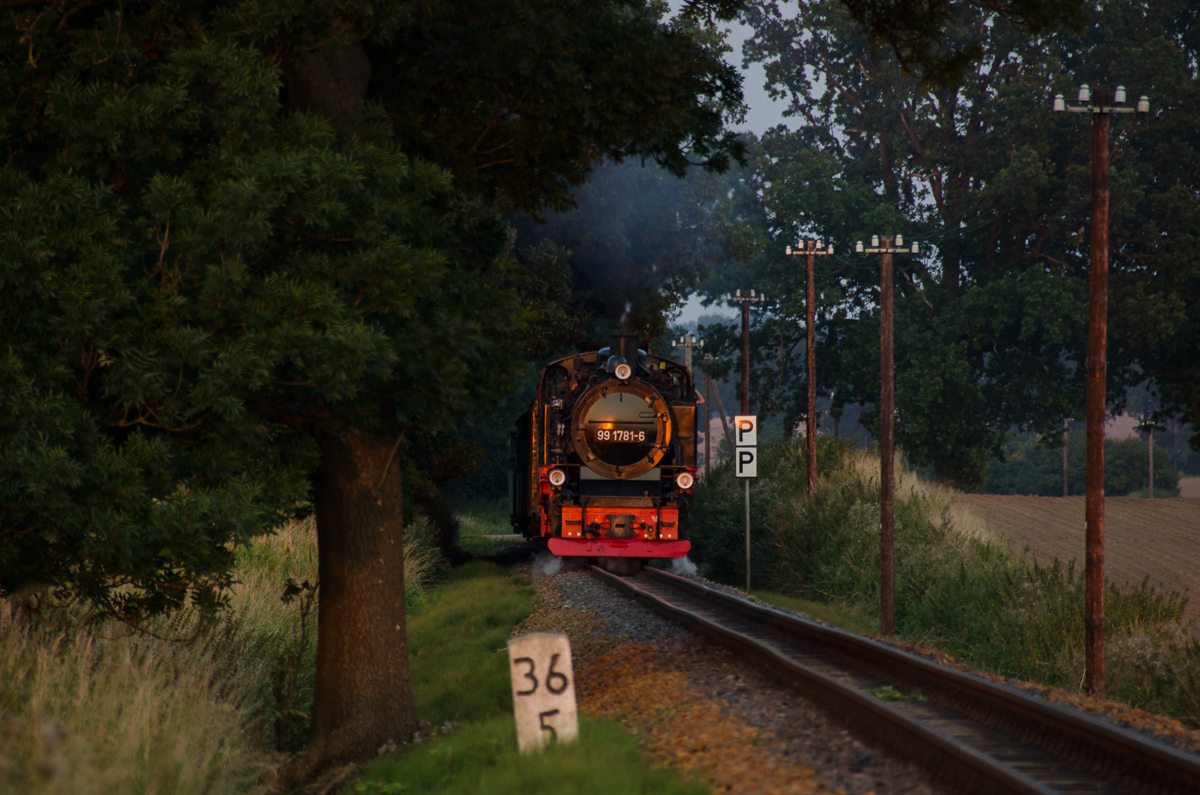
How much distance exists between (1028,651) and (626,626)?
6.16m

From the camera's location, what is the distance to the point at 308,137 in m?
8.19

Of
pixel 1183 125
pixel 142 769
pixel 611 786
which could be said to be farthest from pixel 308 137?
pixel 1183 125

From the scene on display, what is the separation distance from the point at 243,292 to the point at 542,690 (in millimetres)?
3591

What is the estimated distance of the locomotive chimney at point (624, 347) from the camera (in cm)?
1861

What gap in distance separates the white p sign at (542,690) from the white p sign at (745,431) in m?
14.5

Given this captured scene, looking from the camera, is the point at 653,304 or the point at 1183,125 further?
the point at 1183,125

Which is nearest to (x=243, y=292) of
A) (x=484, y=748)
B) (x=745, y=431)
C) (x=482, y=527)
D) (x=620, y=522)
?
(x=484, y=748)

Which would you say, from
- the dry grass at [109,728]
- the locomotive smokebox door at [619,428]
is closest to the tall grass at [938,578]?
the locomotive smokebox door at [619,428]

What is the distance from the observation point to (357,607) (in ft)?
31.8

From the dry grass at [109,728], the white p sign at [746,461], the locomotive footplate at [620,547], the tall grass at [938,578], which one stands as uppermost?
the white p sign at [746,461]

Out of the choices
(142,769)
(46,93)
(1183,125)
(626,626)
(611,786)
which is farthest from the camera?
(1183,125)

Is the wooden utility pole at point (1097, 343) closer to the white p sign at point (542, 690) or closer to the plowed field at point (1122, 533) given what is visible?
the plowed field at point (1122, 533)

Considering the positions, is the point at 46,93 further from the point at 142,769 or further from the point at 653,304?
the point at 653,304

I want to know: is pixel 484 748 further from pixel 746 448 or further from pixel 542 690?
pixel 746 448
